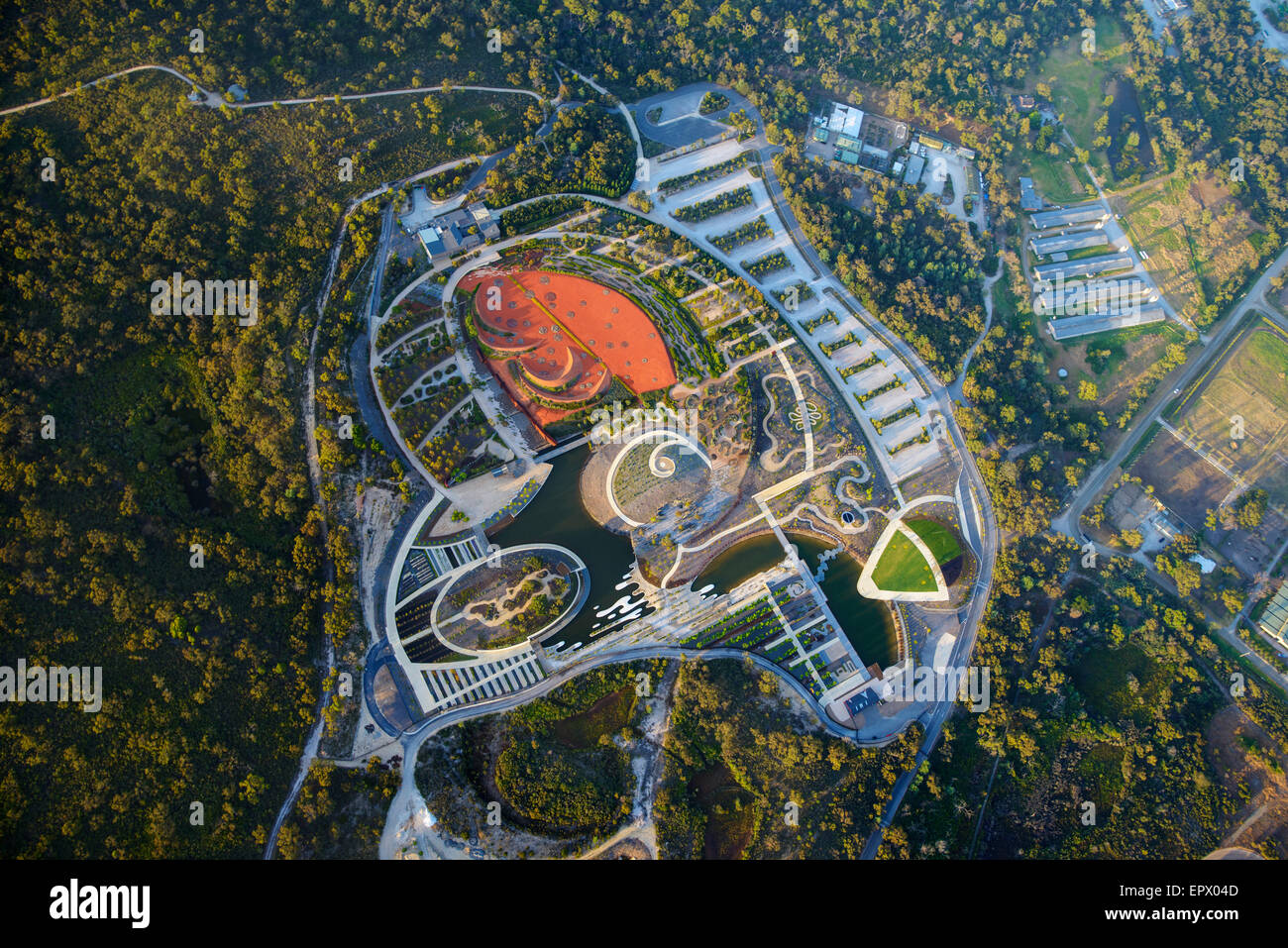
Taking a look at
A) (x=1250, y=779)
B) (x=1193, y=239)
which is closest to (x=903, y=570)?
(x=1250, y=779)

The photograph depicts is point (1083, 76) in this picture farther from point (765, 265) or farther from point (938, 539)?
point (938, 539)

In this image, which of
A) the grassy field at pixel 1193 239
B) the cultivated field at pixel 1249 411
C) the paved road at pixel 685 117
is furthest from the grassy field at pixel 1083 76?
the paved road at pixel 685 117

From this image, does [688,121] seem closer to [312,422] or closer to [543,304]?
[543,304]

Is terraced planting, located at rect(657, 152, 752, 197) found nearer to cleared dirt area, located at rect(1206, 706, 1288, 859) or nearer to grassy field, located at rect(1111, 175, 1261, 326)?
grassy field, located at rect(1111, 175, 1261, 326)

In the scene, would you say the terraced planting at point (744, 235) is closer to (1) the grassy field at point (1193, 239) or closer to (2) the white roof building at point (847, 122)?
(2) the white roof building at point (847, 122)

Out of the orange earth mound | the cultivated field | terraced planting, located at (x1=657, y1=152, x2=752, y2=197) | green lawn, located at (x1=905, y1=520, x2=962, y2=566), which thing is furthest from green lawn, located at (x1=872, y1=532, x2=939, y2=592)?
terraced planting, located at (x1=657, y1=152, x2=752, y2=197)
